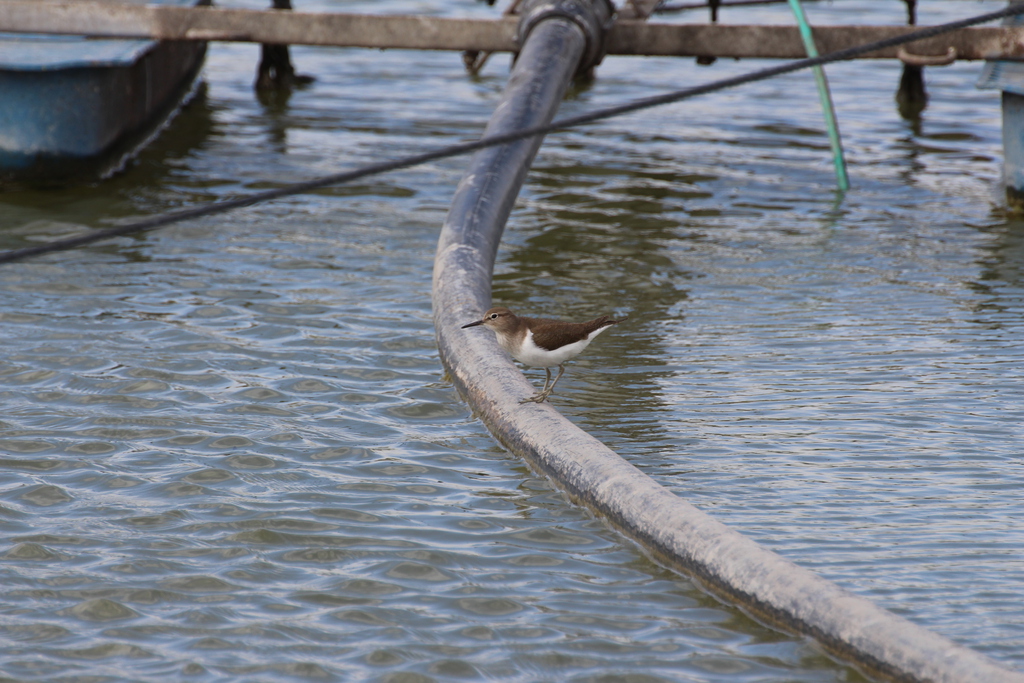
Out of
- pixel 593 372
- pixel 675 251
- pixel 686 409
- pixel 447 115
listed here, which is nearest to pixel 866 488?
pixel 686 409

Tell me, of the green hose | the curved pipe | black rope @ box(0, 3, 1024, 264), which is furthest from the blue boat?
the green hose

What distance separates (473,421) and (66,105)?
499 centimetres

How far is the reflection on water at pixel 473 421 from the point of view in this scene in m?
3.62

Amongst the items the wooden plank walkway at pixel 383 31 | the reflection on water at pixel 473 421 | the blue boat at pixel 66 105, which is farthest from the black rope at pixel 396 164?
the blue boat at pixel 66 105

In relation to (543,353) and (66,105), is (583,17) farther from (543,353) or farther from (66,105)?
(543,353)

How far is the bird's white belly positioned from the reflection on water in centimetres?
44

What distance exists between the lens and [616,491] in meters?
4.09

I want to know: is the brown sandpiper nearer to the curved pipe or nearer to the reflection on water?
the curved pipe

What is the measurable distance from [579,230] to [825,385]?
3.27 m

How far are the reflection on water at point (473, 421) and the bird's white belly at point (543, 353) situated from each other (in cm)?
44

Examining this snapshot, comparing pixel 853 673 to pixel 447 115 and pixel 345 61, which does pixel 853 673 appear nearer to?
pixel 447 115

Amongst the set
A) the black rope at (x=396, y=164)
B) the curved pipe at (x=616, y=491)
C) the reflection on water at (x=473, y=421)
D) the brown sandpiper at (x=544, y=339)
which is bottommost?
the reflection on water at (x=473, y=421)

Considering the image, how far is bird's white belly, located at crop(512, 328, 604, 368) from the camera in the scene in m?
4.82

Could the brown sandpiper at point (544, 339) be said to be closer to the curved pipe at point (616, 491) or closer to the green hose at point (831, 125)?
the curved pipe at point (616, 491)
